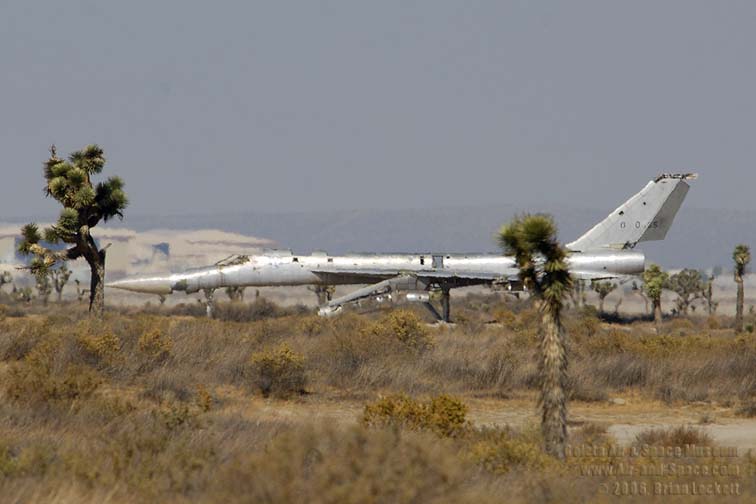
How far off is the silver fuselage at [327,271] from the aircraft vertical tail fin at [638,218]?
3108 millimetres

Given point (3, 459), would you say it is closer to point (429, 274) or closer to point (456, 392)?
point (456, 392)

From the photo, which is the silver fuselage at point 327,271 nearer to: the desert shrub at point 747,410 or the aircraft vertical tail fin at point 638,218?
the aircraft vertical tail fin at point 638,218

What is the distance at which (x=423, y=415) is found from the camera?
15000 millimetres

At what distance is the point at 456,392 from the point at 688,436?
8.55m

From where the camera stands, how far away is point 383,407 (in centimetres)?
1523

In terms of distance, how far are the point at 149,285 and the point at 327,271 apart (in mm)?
6829

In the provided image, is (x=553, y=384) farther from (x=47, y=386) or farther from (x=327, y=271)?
(x=327, y=271)

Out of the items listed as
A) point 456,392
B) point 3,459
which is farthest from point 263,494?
point 456,392

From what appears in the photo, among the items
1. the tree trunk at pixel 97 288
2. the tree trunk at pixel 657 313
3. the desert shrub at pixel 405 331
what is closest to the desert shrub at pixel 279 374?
the desert shrub at pixel 405 331

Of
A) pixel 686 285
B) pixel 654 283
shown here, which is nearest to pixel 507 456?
pixel 654 283

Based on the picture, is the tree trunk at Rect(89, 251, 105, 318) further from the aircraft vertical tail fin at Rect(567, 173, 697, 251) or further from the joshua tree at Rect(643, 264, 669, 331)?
the joshua tree at Rect(643, 264, 669, 331)

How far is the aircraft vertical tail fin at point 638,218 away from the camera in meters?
46.9

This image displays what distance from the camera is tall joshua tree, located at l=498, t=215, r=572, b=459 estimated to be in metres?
14.0

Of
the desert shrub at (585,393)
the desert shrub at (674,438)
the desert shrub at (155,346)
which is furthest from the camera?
the desert shrub at (155,346)
